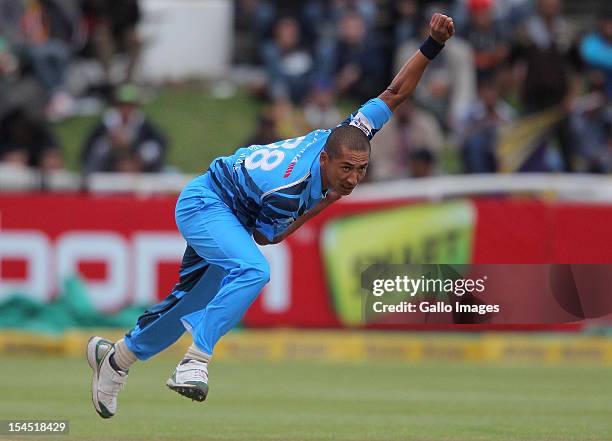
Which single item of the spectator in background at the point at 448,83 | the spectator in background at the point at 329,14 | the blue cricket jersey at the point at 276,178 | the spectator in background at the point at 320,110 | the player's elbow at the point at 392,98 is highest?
the spectator in background at the point at 329,14

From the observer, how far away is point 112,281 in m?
17.4

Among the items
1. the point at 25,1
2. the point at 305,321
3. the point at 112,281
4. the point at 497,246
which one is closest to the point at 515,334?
the point at 497,246

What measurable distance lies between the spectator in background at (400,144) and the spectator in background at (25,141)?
4235 mm

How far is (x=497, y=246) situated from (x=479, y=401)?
5082 mm

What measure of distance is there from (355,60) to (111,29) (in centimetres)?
393

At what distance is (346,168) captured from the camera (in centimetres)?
873

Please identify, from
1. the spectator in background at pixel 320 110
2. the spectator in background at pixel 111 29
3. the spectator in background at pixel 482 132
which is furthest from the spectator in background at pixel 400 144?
the spectator in background at pixel 111 29

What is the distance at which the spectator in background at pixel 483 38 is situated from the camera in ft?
70.8

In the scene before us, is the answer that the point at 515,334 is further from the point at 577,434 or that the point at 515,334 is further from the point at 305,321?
the point at 577,434

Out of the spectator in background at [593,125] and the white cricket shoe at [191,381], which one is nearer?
the white cricket shoe at [191,381]

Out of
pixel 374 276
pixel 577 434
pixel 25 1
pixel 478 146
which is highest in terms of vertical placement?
pixel 25 1

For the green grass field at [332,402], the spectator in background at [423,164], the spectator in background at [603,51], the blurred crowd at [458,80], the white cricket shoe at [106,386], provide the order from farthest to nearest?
the spectator in background at [603,51] < the blurred crowd at [458,80] < the spectator in background at [423,164] < the green grass field at [332,402] < the white cricket shoe at [106,386]
